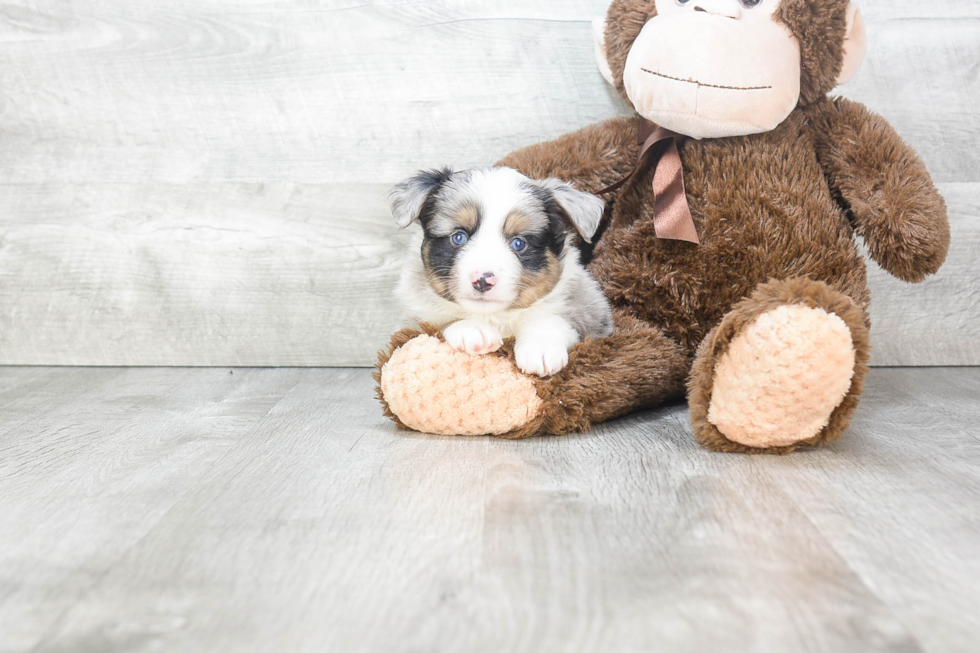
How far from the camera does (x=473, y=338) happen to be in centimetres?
171

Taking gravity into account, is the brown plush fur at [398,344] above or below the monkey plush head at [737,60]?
below

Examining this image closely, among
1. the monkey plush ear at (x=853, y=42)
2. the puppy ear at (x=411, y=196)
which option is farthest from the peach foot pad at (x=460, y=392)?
the monkey plush ear at (x=853, y=42)

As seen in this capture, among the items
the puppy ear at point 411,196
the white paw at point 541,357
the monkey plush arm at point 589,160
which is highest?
the monkey plush arm at point 589,160

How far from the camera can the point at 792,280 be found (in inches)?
61.6

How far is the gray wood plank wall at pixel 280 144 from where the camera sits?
2430 millimetres

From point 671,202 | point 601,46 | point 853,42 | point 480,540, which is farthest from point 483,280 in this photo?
point 853,42

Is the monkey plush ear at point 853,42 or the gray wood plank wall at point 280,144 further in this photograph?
the gray wood plank wall at point 280,144

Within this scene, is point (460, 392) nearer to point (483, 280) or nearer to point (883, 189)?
point (483, 280)

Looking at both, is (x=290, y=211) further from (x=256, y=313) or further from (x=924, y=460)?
(x=924, y=460)

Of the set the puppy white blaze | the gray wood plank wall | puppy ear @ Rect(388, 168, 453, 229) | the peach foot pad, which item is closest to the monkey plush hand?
the peach foot pad

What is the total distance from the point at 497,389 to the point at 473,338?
0.40 ft

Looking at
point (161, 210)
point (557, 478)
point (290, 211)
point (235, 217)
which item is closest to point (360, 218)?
point (290, 211)

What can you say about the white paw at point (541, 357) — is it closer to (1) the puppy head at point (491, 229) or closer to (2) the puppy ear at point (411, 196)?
(1) the puppy head at point (491, 229)

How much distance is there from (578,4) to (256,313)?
143 cm
